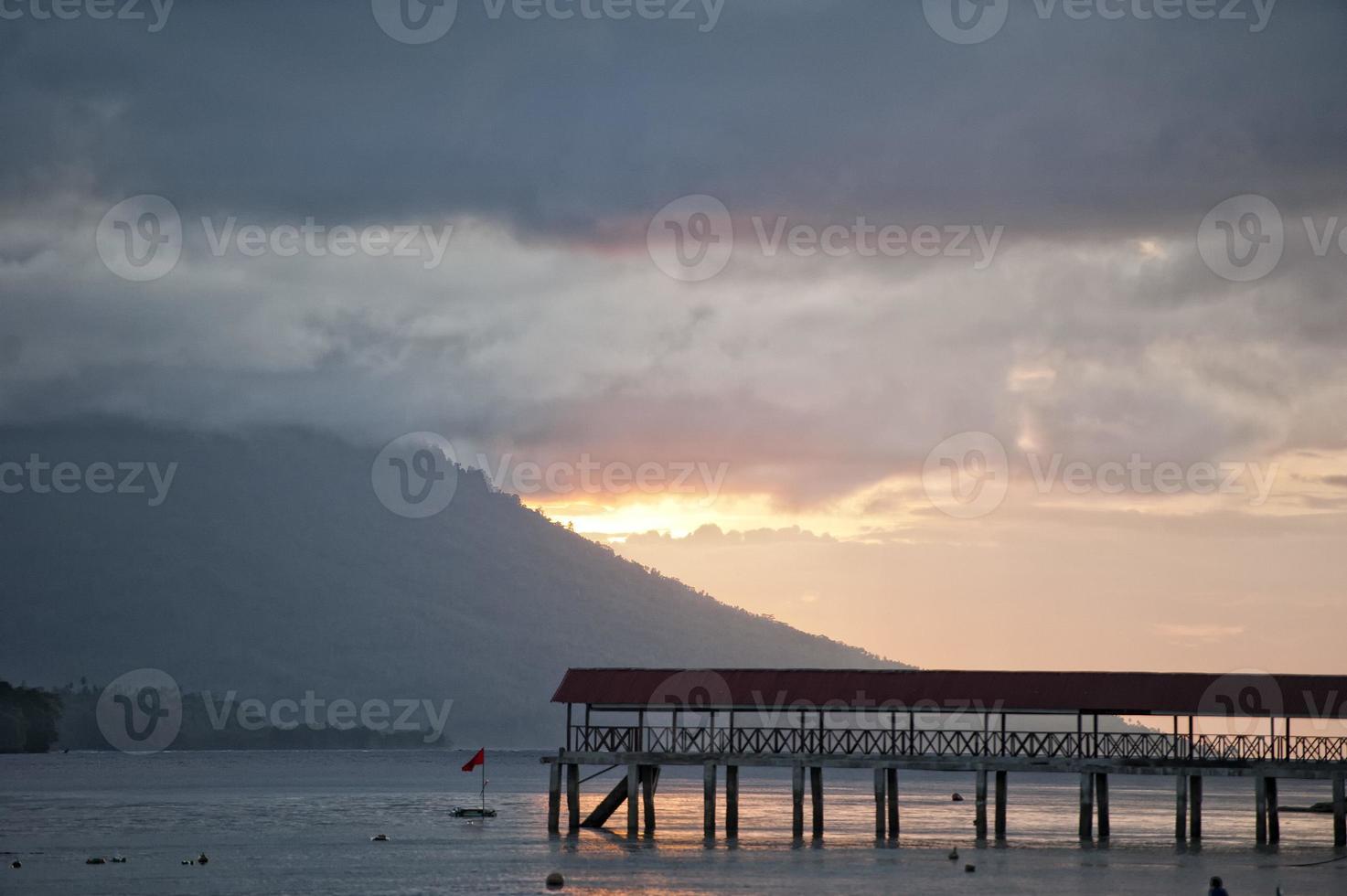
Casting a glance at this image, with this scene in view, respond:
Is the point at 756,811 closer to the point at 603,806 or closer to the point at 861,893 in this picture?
the point at 603,806

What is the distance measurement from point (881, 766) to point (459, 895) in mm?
20873

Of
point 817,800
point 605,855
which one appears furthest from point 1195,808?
point 605,855

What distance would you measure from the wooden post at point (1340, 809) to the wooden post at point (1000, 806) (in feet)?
48.2

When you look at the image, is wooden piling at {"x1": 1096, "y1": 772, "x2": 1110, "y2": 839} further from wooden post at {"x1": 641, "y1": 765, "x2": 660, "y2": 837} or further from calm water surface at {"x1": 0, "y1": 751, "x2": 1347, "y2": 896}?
wooden post at {"x1": 641, "y1": 765, "x2": 660, "y2": 837}

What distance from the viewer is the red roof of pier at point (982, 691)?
253ft

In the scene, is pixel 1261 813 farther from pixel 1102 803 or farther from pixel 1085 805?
pixel 1085 805

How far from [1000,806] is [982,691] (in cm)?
980

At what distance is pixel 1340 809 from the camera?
77562 mm

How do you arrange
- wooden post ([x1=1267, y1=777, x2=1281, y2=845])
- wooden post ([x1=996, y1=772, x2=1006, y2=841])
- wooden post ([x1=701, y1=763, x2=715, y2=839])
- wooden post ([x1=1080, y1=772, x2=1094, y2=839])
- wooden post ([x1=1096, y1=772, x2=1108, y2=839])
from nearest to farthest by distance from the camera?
1. wooden post ([x1=1080, y1=772, x2=1094, y2=839])
2. wooden post ([x1=1267, y1=777, x2=1281, y2=845])
3. wooden post ([x1=996, y1=772, x2=1006, y2=841])
4. wooden post ([x1=701, y1=763, x2=715, y2=839])
5. wooden post ([x1=1096, y1=772, x2=1108, y2=839])

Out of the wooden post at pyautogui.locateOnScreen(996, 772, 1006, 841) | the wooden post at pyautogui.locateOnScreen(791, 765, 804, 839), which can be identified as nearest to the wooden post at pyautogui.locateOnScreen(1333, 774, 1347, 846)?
the wooden post at pyautogui.locateOnScreen(996, 772, 1006, 841)

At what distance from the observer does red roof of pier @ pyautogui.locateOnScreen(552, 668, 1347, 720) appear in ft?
253

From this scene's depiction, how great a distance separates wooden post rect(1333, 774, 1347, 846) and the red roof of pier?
9.85 feet

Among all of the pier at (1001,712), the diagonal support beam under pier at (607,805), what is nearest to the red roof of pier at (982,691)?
the pier at (1001,712)

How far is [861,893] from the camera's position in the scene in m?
66.8
